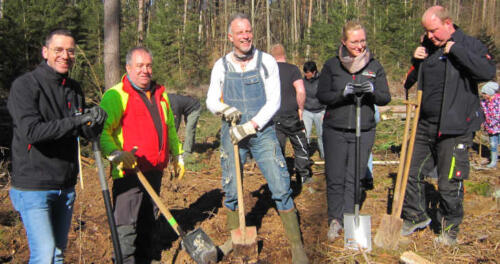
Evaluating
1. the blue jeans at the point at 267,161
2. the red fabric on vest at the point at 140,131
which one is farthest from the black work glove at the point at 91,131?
the blue jeans at the point at 267,161

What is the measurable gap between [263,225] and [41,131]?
283cm

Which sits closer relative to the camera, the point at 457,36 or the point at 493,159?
the point at 457,36

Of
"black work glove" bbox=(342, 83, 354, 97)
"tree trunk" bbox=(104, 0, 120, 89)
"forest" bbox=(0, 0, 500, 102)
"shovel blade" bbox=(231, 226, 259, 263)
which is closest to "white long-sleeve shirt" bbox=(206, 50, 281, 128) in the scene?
"black work glove" bbox=(342, 83, 354, 97)

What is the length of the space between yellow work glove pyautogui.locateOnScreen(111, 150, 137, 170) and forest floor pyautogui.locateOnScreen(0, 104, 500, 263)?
48.6 inches

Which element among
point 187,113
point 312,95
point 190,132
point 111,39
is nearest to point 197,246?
point 111,39

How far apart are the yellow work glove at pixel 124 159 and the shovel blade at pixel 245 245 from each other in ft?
3.80

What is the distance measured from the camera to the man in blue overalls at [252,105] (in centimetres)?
355

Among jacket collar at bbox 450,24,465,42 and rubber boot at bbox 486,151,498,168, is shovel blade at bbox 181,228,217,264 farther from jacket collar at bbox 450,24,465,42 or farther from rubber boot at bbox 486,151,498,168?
rubber boot at bbox 486,151,498,168

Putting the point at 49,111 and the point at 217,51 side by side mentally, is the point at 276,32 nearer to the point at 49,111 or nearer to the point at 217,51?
the point at 217,51

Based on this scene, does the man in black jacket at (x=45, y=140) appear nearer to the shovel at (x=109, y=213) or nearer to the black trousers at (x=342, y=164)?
the shovel at (x=109, y=213)

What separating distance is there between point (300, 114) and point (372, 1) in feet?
55.7

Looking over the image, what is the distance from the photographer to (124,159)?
312 centimetres

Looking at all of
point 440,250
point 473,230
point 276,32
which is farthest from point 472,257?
point 276,32

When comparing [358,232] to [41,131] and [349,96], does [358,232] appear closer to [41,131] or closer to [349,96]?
[349,96]
